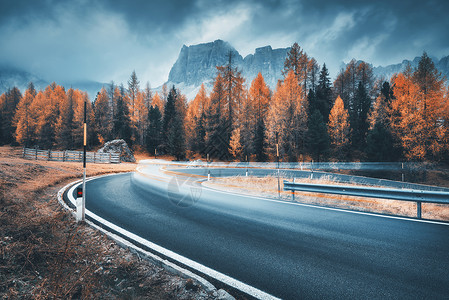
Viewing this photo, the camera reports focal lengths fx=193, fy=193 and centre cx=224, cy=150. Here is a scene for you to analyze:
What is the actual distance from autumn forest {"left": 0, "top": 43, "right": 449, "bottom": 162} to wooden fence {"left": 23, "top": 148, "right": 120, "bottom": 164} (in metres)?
11.7

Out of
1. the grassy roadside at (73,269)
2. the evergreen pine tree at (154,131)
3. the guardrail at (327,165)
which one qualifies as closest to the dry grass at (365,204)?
the grassy roadside at (73,269)

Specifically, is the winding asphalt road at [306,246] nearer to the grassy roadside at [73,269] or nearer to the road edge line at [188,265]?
the road edge line at [188,265]

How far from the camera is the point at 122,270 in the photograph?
2.86m

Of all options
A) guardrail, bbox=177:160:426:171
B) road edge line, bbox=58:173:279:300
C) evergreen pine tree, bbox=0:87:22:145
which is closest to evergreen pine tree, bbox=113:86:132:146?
guardrail, bbox=177:160:426:171

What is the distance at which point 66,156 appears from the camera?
24.8 metres

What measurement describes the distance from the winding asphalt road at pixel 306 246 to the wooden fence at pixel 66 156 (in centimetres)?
2431

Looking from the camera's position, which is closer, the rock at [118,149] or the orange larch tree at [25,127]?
the rock at [118,149]

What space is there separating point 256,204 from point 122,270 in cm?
480

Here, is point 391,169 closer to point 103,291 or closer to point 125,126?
point 103,291

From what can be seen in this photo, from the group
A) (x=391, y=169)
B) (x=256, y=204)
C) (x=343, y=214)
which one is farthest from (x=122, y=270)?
(x=391, y=169)

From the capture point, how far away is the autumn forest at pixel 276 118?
23.1 m

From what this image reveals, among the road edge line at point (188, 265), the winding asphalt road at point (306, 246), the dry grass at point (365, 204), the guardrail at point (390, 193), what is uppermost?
the guardrail at point (390, 193)

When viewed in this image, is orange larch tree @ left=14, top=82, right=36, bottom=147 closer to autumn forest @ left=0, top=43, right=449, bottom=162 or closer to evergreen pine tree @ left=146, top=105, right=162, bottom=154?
autumn forest @ left=0, top=43, right=449, bottom=162

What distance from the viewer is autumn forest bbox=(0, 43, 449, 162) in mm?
23109
